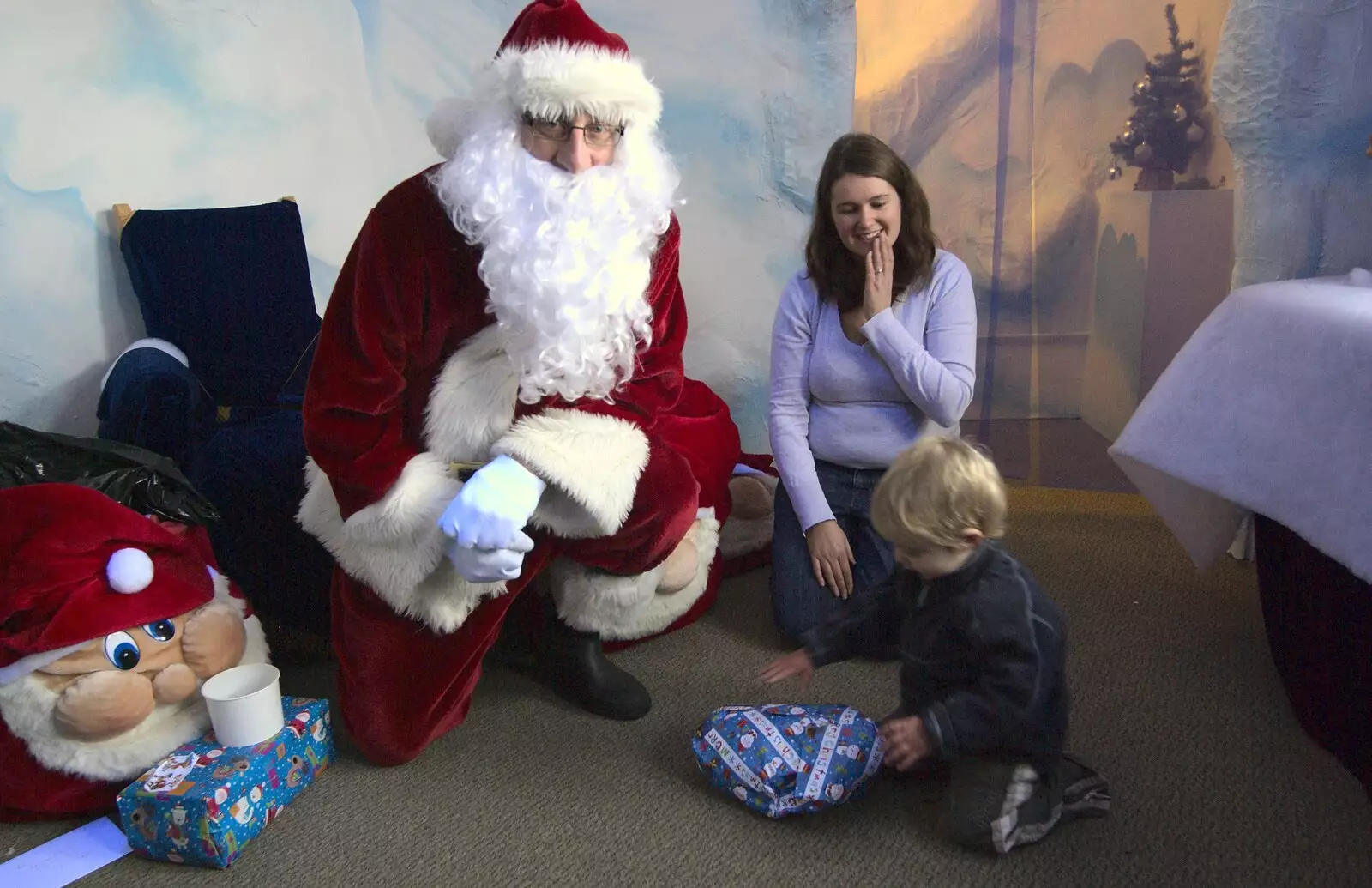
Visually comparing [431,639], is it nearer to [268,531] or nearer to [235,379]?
[268,531]

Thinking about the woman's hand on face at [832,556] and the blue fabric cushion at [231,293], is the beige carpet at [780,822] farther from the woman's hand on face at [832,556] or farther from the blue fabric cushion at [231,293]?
the blue fabric cushion at [231,293]

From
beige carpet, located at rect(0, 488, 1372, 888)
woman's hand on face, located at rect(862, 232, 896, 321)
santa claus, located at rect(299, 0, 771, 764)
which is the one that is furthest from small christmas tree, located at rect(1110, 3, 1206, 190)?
santa claus, located at rect(299, 0, 771, 764)

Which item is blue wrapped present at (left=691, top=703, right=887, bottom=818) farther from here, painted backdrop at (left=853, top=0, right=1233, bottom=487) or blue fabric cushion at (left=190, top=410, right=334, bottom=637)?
painted backdrop at (left=853, top=0, right=1233, bottom=487)

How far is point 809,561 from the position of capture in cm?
196

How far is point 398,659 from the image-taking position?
153 cm

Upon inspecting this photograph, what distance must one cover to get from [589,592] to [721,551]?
688mm

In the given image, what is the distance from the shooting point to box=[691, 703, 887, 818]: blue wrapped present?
1355 millimetres

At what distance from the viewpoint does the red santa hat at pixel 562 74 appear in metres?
1.43

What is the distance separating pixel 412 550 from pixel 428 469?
12cm

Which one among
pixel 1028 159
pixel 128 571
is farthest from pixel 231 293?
pixel 1028 159

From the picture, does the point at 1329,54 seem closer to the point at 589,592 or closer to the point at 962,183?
the point at 962,183

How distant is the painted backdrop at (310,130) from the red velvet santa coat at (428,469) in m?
1.11

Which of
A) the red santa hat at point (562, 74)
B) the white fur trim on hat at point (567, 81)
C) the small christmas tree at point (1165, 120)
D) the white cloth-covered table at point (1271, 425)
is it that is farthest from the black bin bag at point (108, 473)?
the small christmas tree at point (1165, 120)

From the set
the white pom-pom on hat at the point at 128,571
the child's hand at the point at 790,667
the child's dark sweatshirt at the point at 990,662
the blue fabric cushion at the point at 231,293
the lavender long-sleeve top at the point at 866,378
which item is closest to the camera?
the child's dark sweatshirt at the point at 990,662
